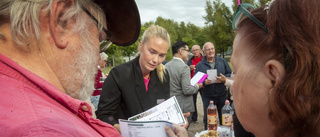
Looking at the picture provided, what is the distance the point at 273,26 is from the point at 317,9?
0.47 feet

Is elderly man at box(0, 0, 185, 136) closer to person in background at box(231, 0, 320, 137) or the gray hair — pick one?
the gray hair

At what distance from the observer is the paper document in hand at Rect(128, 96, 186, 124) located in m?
Result: 1.77

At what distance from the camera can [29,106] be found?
0.63 m

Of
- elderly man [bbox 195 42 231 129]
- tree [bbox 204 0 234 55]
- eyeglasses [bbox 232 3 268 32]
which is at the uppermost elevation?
tree [bbox 204 0 234 55]

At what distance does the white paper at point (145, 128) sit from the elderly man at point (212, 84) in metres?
3.72

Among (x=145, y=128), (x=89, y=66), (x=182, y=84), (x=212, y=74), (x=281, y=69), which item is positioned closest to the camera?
(x=281, y=69)

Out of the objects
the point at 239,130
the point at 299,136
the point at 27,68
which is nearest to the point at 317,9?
the point at 299,136

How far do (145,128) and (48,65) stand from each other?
0.80 meters

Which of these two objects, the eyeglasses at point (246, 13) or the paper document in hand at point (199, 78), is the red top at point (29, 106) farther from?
the paper document in hand at point (199, 78)

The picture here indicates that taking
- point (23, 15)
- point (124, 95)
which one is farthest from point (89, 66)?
point (124, 95)

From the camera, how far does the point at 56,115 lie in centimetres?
67

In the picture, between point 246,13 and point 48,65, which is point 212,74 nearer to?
point 246,13

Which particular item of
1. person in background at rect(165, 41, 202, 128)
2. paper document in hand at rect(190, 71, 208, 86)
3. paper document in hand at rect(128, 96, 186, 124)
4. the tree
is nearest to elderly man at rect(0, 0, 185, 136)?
paper document in hand at rect(128, 96, 186, 124)

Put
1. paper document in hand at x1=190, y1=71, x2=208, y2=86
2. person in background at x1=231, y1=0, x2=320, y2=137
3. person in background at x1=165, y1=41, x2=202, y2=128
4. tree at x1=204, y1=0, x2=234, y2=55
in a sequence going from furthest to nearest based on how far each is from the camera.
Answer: tree at x1=204, y1=0, x2=234, y2=55, paper document in hand at x1=190, y1=71, x2=208, y2=86, person in background at x1=165, y1=41, x2=202, y2=128, person in background at x1=231, y1=0, x2=320, y2=137
